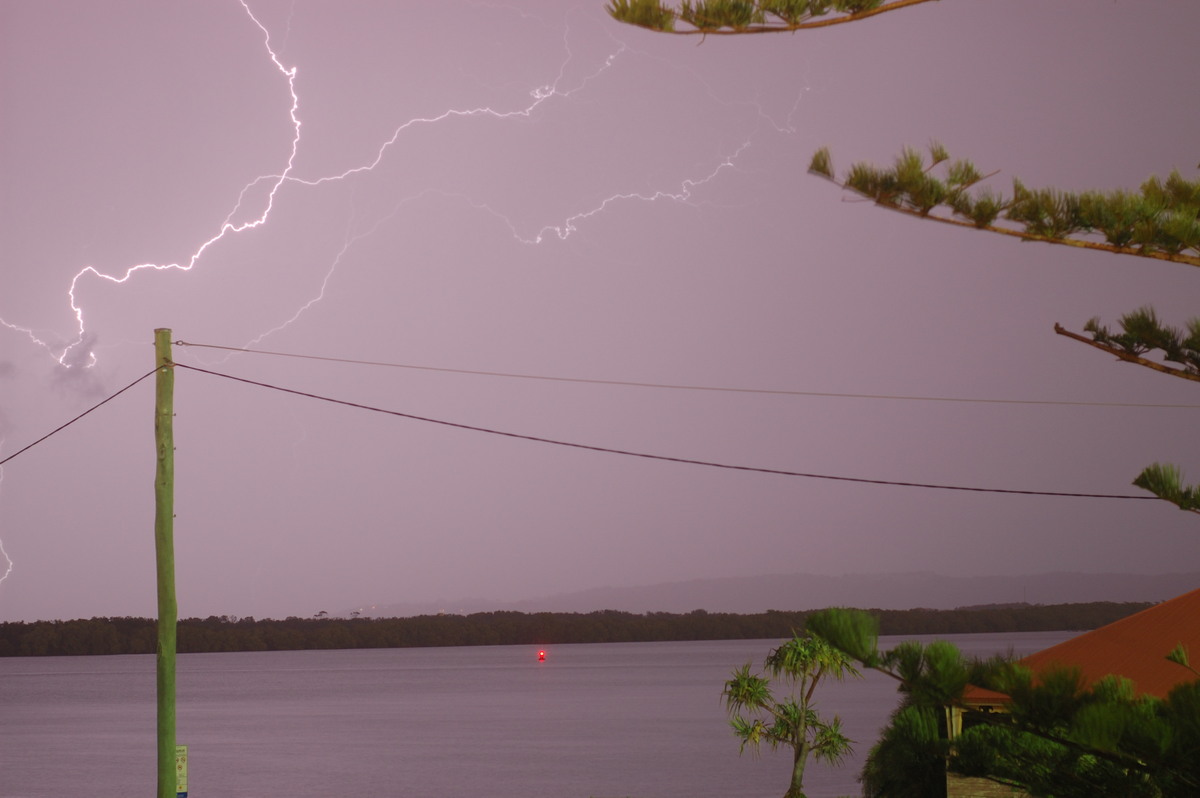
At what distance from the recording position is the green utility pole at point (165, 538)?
14.4 meters

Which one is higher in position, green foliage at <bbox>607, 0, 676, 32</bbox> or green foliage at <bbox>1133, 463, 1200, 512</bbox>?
green foliage at <bbox>607, 0, 676, 32</bbox>

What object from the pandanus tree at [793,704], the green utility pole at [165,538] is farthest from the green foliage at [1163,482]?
the pandanus tree at [793,704]

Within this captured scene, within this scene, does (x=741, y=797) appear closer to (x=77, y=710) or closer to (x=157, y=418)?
(x=157, y=418)

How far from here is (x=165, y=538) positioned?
14.5 m

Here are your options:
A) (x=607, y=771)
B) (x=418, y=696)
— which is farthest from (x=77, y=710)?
(x=607, y=771)

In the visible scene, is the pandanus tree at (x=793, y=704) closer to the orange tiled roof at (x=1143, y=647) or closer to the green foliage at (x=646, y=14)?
the orange tiled roof at (x=1143, y=647)

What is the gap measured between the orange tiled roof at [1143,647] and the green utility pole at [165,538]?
1166 cm

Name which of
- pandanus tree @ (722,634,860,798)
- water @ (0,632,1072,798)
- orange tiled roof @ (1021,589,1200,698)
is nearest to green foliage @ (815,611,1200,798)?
orange tiled roof @ (1021,589,1200,698)

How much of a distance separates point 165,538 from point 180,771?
116 inches

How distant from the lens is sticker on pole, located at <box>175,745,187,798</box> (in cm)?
1510

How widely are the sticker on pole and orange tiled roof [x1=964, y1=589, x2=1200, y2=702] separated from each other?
1134cm

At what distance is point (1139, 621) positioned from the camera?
22188mm

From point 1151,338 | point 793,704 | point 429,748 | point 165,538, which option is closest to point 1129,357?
point 1151,338

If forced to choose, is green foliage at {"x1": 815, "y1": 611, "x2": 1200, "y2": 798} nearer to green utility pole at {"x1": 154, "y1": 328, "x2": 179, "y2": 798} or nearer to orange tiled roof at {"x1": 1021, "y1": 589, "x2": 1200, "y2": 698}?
green utility pole at {"x1": 154, "y1": 328, "x2": 179, "y2": 798}
